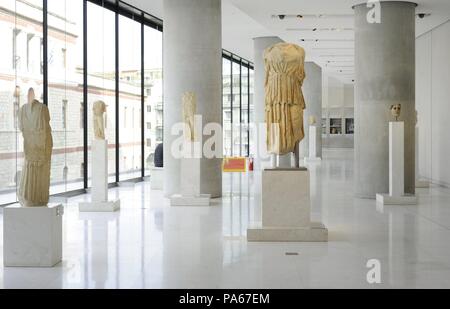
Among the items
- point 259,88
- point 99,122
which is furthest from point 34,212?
point 259,88

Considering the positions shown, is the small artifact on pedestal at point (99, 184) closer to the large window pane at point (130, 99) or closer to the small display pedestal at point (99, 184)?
the small display pedestal at point (99, 184)

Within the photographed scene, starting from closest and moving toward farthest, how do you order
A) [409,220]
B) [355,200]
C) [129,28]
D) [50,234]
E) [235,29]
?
[50,234], [409,220], [355,200], [129,28], [235,29]

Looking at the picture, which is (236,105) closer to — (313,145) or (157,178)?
(313,145)

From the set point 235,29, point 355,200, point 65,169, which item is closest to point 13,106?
point 65,169

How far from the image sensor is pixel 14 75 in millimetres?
16391

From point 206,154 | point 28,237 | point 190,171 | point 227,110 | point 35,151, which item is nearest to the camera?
point 28,237

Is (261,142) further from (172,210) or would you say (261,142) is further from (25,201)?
(25,201)

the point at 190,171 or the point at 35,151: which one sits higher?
the point at 35,151

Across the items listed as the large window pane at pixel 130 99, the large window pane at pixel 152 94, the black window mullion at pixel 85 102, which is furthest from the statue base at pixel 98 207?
the large window pane at pixel 152 94

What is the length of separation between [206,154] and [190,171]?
173cm

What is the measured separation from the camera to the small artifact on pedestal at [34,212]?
9.03 m

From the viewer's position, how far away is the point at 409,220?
13695 millimetres

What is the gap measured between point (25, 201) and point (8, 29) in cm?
833

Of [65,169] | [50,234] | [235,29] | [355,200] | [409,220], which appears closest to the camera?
[50,234]
